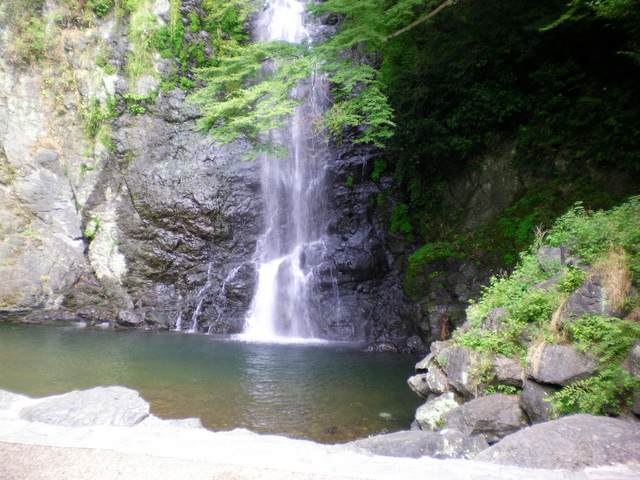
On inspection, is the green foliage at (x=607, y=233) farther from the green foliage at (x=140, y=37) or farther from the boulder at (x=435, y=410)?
the green foliage at (x=140, y=37)

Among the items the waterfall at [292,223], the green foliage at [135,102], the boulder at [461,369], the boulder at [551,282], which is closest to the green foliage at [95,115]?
the green foliage at [135,102]

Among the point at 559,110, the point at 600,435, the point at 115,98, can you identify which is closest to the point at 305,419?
the point at 600,435

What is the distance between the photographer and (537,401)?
3.80 m

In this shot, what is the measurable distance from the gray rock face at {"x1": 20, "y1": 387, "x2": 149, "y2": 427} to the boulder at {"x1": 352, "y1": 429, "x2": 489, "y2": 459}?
2.91 m

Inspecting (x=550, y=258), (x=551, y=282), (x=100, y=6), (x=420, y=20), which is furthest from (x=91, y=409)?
(x=100, y=6)

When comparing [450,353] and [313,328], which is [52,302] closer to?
[313,328]

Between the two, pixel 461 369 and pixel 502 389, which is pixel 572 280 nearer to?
pixel 502 389

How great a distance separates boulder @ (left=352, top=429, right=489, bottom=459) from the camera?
138 inches

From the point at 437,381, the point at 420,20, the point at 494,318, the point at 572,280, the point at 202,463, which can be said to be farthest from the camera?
the point at 420,20

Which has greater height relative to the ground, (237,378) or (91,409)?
(91,409)

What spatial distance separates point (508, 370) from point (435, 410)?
1170 mm

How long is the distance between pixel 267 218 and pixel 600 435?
519 inches

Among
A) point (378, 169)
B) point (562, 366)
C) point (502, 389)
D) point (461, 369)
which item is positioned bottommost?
point (502, 389)

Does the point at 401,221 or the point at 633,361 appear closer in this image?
the point at 633,361
